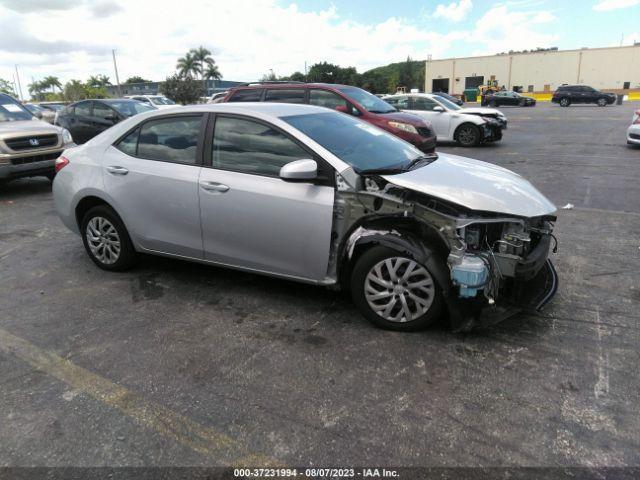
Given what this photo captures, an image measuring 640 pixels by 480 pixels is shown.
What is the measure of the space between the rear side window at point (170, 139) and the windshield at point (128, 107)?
906cm

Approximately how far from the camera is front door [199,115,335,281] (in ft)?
11.8

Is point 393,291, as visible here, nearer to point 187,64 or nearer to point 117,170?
point 117,170

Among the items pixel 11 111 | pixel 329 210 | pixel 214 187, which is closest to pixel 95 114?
pixel 11 111

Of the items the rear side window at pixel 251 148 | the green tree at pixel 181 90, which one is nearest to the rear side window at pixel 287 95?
the rear side window at pixel 251 148

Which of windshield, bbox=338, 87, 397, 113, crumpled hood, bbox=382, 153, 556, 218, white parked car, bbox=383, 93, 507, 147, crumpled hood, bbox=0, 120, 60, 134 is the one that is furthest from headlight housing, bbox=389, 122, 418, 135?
crumpled hood, bbox=382, 153, 556, 218

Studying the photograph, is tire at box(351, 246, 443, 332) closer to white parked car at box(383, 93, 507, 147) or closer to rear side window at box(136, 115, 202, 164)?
rear side window at box(136, 115, 202, 164)

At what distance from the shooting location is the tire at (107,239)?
4.64 metres

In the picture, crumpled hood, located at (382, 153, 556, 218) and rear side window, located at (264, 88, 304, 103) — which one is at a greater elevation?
rear side window, located at (264, 88, 304, 103)

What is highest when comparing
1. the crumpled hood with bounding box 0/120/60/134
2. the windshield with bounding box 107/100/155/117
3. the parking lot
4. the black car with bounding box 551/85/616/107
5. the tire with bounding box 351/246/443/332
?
the windshield with bounding box 107/100/155/117

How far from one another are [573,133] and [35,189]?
16.7 meters

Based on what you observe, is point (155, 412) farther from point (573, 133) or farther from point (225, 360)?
A: point (573, 133)

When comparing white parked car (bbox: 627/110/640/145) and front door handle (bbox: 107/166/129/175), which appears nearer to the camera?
front door handle (bbox: 107/166/129/175)

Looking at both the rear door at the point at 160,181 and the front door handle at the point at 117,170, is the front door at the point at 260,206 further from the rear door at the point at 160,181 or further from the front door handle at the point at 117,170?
the front door handle at the point at 117,170

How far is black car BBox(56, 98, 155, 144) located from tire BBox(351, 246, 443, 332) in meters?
11.1
